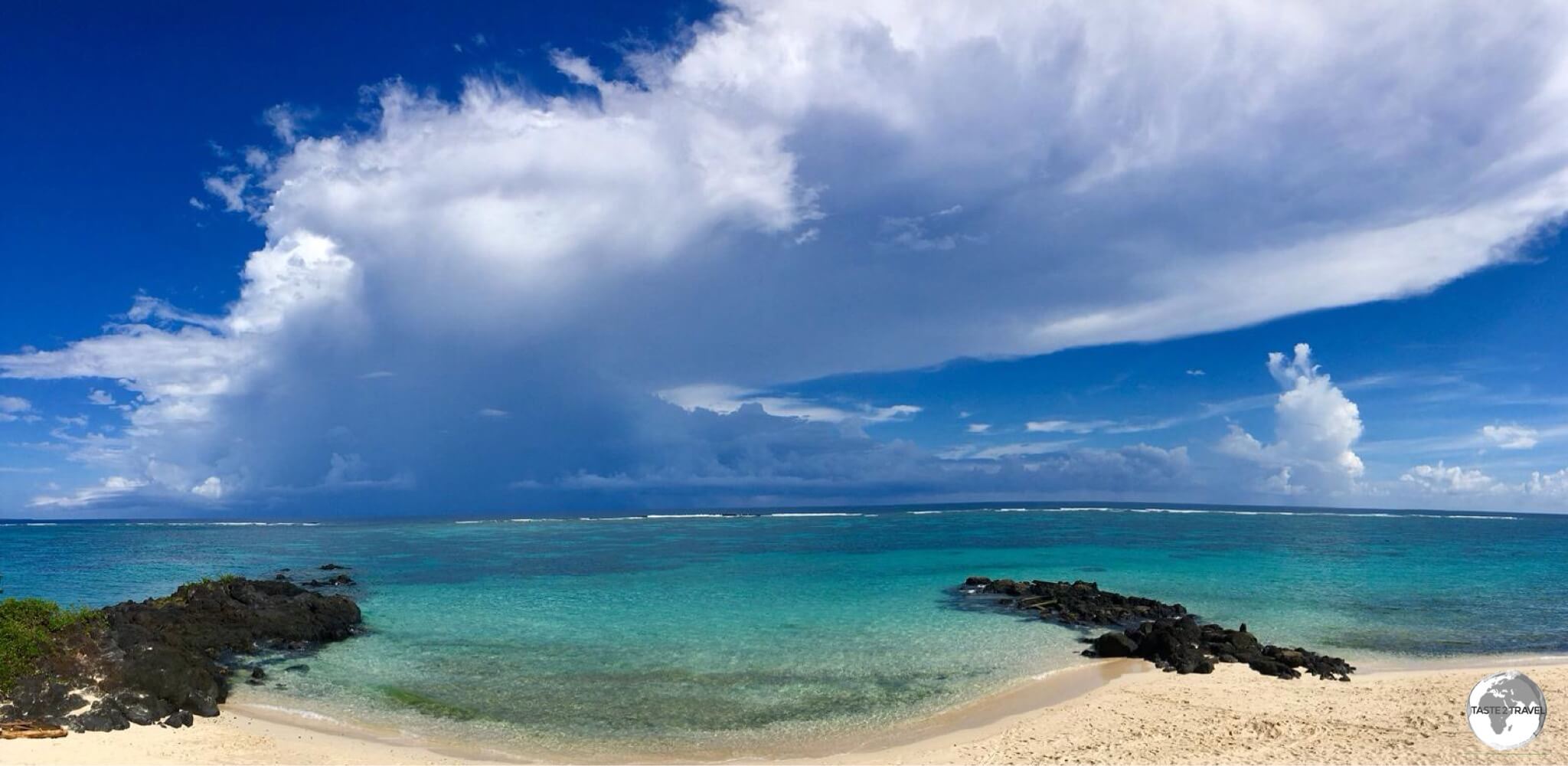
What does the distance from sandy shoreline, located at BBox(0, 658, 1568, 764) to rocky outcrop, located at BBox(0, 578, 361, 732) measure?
0.92 meters

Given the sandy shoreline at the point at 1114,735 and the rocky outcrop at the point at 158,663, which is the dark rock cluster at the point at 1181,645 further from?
the rocky outcrop at the point at 158,663

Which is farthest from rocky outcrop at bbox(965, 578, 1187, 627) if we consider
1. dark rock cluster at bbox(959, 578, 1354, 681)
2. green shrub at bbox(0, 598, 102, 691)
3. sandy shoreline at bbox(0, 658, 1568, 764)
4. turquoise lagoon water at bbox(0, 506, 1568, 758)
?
green shrub at bbox(0, 598, 102, 691)

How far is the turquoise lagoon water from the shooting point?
20.4 m

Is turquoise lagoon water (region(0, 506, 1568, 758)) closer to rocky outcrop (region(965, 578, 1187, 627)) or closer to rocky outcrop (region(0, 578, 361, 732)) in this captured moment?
rocky outcrop (region(0, 578, 361, 732))

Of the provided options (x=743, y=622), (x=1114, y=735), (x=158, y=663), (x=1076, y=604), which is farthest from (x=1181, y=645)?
(x=158, y=663)

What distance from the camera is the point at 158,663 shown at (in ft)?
63.5

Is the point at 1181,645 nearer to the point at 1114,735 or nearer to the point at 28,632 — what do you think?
the point at 1114,735

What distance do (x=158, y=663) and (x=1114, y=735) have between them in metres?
23.8

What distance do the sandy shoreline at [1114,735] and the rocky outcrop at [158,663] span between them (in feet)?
3.03

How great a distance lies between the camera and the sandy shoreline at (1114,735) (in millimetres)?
15367

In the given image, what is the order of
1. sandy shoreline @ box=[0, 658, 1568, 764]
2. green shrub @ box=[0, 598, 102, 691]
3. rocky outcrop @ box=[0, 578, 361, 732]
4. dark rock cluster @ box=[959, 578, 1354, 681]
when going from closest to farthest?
sandy shoreline @ box=[0, 658, 1568, 764] → rocky outcrop @ box=[0, 578, 361, 732] → green shrub @ box=[0, 598, 102, 691] → dark rock cluster @ box=[959, 578, 1354, 681]

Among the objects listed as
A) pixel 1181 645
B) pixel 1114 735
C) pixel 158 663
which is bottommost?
pixel 1114 735

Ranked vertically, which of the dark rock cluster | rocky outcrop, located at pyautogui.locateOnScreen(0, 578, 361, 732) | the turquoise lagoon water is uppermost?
rocky outcrop, located at pyautogui.locateOnScreen(0, 578, 361, 732)

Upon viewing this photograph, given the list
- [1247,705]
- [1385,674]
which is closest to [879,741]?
[1247,705]
